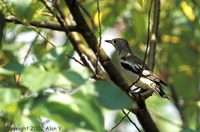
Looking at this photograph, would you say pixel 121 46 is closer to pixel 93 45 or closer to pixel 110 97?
pixel 93 45

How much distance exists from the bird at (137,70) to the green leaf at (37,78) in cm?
216

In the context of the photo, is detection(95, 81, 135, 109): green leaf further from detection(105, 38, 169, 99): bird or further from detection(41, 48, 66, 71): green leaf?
detection(105, 38, 169, 99): bird

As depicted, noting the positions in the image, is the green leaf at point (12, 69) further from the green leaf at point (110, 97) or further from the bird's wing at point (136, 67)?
the bird's wing at point (136, 67)

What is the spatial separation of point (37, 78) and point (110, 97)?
7.4 inches

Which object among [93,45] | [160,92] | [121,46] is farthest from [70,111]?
[121,46]

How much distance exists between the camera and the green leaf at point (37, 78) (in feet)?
4.61

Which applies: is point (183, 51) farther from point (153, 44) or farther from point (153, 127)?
point (153, 127)

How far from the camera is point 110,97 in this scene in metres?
1.40

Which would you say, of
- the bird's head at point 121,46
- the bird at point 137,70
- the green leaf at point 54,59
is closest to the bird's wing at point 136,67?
the bird at point 137,70

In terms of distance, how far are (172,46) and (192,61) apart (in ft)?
0.70

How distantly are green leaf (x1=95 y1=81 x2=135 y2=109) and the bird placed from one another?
216 cm

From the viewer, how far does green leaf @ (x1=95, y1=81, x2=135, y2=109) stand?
1385 mm

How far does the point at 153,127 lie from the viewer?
3207 mm

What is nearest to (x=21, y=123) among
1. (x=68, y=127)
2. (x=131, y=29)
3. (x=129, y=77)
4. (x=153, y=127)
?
(x=68, y=127)
